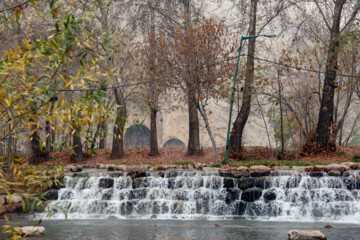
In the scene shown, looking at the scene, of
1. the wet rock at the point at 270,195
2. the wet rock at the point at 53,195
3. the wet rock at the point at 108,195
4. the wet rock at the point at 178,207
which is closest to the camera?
the wet rock at the point at 178,207

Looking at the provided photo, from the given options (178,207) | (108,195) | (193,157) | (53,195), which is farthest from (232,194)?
(193,157)

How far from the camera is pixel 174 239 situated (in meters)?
10.3

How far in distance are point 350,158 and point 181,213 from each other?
34.7ft

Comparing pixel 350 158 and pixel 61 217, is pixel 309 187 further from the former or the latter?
pixel 61 217

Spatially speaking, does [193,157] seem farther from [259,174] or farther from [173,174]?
[259,174]

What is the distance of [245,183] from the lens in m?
16.8

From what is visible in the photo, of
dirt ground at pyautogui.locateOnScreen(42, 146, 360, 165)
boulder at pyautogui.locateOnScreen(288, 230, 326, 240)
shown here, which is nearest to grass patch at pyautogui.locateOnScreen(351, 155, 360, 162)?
dirt ground at pyautogui.locateOnScreen(42, 146, 360, 165)

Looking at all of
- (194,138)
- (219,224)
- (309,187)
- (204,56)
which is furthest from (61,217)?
(194,138)

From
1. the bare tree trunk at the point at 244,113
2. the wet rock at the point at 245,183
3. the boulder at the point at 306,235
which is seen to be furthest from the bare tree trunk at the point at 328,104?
the boulder at the point at 306,235

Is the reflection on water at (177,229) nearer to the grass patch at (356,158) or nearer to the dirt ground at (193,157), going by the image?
the grass patch at (356,158)

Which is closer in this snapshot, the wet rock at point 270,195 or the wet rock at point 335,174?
the wet rock at point 270,195

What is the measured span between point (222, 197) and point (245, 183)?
106 centimetres

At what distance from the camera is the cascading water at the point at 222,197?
1554 centimetres

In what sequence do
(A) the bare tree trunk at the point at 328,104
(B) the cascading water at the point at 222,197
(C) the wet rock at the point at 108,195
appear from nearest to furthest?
1. (B) the cascading water at the point at 222,197
2. (C) the wet rock at the point at 108,195
3. (A) the bare tree trunk at the point at 328,104
